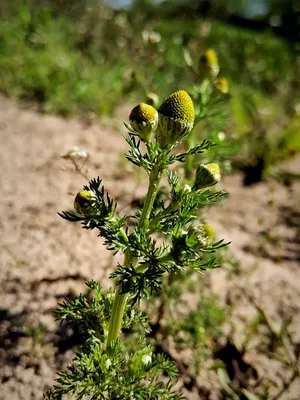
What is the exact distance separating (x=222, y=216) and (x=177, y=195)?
1593 millimetres

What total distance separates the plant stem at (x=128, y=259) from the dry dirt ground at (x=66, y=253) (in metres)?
0.41

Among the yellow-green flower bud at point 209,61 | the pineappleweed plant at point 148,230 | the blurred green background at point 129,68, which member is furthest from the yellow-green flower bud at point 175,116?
the yellow-green flower bud at point 209,61

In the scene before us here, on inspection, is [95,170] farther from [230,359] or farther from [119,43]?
[119,43]

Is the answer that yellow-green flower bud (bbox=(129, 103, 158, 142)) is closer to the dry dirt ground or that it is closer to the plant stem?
the plant stem

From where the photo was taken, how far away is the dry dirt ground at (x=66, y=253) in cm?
144

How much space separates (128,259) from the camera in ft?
3.18

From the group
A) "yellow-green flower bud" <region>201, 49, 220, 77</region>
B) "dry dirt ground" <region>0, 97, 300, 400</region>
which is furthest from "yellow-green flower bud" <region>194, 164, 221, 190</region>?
"yellow-green flower bud" <region>201, 49, 220, 77</region>

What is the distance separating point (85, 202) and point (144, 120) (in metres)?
0.25

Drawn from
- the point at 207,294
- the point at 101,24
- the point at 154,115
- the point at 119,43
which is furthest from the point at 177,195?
the point at 101,24

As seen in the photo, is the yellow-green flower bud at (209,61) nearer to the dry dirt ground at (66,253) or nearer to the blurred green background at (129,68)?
the blurred green background at (129,68)

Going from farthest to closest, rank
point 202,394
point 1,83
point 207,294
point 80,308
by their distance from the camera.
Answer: point 1,83
point 207,294
point 202,394
point 80,308

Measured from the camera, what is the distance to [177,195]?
942mm

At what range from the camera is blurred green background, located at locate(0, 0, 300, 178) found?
3055mm

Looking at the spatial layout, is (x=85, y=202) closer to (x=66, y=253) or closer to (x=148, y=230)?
(x=148, y=230)
